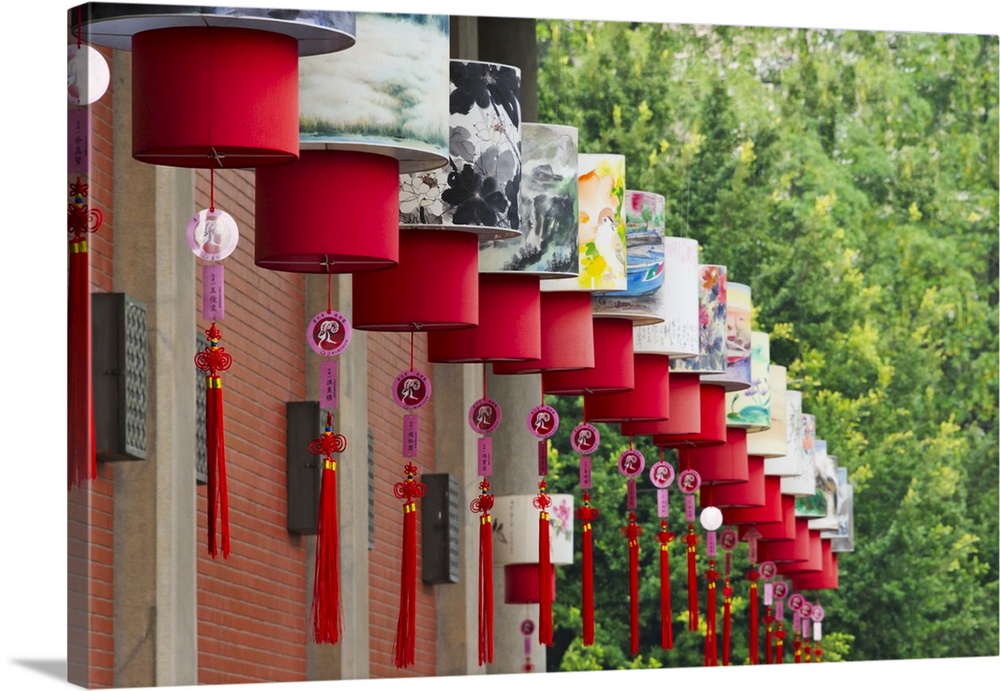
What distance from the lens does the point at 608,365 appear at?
684 centimetres

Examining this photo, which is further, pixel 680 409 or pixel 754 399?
pixel 754 399

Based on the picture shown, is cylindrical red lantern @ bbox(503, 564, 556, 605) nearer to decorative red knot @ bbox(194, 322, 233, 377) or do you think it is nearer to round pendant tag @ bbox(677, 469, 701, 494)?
round pendant tag @ bbox(677, 469, 701, 494)

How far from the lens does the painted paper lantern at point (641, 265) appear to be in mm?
6828

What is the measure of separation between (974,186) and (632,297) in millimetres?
10678

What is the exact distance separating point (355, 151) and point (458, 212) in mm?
657

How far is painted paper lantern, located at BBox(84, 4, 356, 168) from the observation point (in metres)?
4.21

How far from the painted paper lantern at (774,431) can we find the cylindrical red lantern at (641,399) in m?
1.79

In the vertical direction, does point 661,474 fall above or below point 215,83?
below

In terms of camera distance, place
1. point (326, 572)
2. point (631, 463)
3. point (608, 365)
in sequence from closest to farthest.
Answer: point (326, 572), point (608, 365), point (631, 463)

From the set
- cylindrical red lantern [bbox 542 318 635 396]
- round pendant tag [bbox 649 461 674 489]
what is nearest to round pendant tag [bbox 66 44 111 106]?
Answer: cylindrical red lantern [bbox 542 318 635 396]

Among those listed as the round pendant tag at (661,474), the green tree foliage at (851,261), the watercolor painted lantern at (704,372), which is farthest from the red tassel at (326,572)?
the green tree foliage at (851,261)

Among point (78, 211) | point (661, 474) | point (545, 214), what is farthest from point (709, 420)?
point (78, 211)

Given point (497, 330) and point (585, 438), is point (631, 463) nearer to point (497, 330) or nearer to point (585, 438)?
point (585, 438)

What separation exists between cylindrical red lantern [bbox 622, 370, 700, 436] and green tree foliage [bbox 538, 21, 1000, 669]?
8.59m
